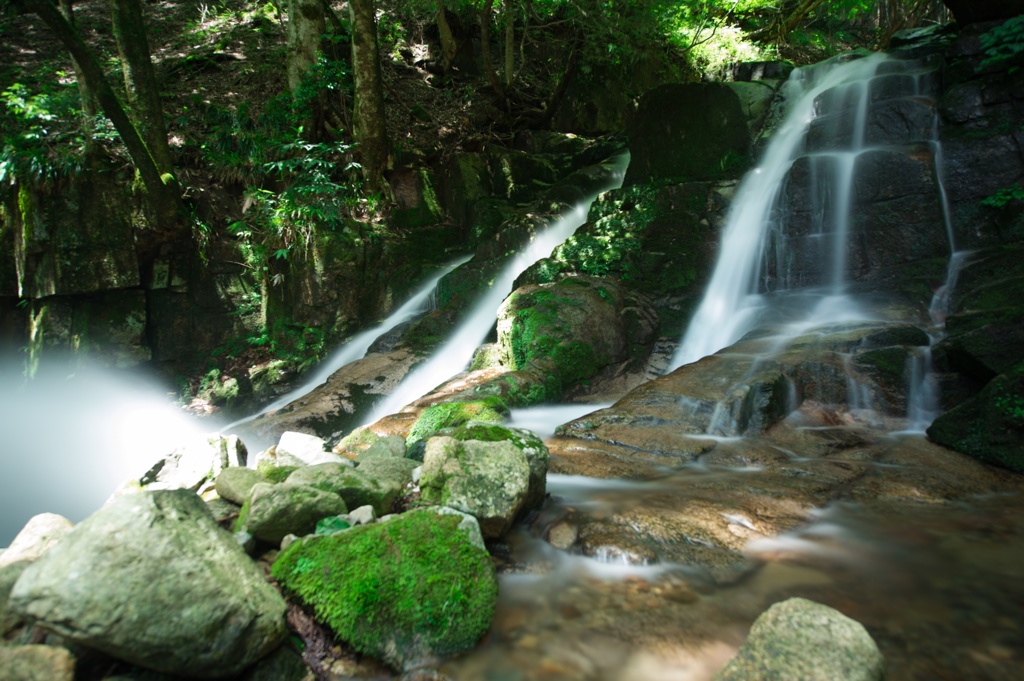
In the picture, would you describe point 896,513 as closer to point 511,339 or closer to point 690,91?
point 511,339

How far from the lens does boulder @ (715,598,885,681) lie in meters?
1.69

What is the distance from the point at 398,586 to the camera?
2297mm

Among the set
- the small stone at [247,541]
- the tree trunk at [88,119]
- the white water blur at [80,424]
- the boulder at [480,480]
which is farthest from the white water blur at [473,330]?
the tree trunk at [88,119]

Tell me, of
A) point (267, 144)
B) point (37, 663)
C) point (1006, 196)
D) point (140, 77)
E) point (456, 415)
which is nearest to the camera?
point (37, 663)

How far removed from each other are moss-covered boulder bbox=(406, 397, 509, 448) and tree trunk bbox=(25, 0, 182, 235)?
7375 millimetres

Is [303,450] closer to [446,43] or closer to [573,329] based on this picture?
[573,329]

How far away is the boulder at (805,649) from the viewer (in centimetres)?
169

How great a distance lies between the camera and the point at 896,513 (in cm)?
340

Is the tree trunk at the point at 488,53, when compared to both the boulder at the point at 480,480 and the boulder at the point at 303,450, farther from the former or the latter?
the boulder at the point at 480,480

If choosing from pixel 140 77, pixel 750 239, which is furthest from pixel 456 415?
pixel 140 77

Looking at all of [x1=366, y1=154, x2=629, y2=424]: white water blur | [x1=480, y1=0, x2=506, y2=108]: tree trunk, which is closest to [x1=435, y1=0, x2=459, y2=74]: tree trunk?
[x1=480, y1=0, x2=506, y2=108]: tree trunk

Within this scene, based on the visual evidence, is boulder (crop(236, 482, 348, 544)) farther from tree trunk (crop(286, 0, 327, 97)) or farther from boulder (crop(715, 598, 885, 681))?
tree trunk (crop(286, 0, 327, 97))

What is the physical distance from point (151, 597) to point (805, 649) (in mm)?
2141

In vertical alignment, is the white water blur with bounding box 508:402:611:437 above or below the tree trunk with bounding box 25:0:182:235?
below
